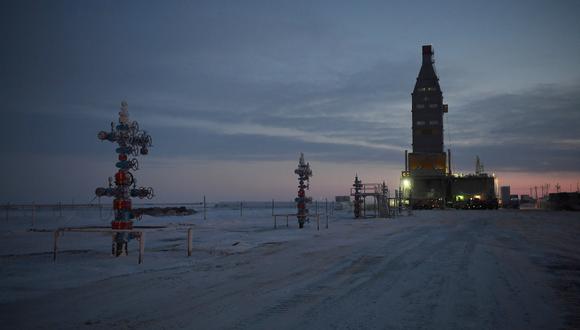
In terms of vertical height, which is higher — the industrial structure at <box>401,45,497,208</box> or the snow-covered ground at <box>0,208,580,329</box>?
the industrial structure at <box>401,45,497,208</box>

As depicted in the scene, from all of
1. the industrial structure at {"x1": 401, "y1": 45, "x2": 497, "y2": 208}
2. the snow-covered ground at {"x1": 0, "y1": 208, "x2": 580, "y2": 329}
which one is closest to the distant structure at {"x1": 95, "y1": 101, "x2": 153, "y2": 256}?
the snow-covered ground at {"x1": 0, "y1": 208, "x2": 580, "y2": 329}

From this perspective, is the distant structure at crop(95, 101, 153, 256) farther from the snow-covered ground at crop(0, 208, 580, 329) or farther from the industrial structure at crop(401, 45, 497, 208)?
the industrial structure at crop(401, 45, 497, 208)

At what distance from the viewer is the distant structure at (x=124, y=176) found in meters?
14.8

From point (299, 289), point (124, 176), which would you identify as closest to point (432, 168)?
point (124, 176)

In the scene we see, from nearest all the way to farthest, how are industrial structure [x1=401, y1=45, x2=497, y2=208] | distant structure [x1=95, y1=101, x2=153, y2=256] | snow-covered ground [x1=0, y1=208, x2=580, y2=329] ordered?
snow-covered ground [x1=0, y1=208, x2=580, y2=329] → distant structure [x1=95, y1=101, x2=153, y2=256] → industrial structure [x1=401, y1=45, x2=497, y2=208]

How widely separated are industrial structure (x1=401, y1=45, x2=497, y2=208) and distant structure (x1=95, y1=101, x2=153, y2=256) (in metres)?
53.6

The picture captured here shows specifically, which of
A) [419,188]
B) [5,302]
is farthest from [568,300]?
[419,188]

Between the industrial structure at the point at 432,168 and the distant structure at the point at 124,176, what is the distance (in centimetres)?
5359

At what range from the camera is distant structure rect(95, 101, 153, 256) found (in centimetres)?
1477

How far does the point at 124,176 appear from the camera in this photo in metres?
15.0

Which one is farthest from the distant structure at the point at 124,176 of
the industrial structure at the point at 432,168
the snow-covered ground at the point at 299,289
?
the industrial structure at the point at 432,168

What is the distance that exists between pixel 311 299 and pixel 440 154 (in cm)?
6567

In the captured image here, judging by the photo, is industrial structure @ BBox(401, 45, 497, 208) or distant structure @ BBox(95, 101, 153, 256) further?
industrial structure @ BBox(401, 45, 497, 208)

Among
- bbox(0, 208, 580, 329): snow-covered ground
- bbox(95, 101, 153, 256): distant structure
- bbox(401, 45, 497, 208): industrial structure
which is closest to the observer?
bbox(0, 208, 580, 329): snow-covered ground
